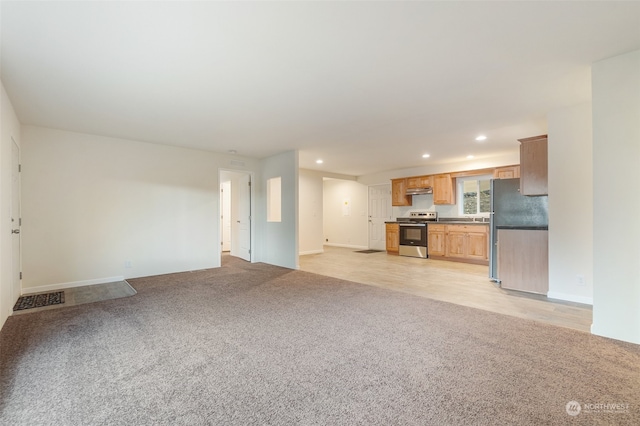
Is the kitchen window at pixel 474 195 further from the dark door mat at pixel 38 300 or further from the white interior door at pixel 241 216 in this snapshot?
the dark door mat at pixel 38 300

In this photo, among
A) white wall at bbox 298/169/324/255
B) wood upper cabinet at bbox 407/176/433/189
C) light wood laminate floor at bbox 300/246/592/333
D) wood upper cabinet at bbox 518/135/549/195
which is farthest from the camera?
white wall at bbox 298/169/324/255

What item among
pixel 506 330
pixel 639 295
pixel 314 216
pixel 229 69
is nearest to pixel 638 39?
pixel 639 295

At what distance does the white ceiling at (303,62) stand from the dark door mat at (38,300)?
2.54m

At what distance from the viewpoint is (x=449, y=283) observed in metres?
4.74

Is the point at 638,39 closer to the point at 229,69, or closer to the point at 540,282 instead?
the point at 540,282

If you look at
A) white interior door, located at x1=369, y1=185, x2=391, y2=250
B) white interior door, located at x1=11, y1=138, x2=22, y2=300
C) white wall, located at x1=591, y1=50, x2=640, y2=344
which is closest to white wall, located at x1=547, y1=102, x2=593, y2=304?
white wall, located at x1=591, y1=50, x2=640, y2=344

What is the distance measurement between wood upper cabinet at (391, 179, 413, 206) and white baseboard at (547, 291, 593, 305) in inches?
194

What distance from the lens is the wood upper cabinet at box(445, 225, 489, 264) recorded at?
6570 mm

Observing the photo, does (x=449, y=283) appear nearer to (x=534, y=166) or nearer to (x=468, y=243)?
(x=534, y=166)

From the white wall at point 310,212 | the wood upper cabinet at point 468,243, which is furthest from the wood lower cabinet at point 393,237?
the white wall at point 310,212

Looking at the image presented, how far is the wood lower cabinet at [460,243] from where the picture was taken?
6.60m

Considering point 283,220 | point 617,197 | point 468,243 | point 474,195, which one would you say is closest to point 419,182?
point 474,195

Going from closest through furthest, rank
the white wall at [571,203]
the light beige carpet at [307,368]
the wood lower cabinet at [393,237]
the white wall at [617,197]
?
1. the light beige carpet at [307,368]
2. the white wall at [617,197]
3. the white wall at [571,203]
4. the wood lower cabinet at [393,237]

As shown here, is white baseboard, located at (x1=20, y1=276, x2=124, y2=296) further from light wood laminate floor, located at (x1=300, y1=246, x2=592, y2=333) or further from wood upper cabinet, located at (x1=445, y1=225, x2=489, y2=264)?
wood upper cabinet, located at (x1=445, y1=225, x2=489, y2=264)
